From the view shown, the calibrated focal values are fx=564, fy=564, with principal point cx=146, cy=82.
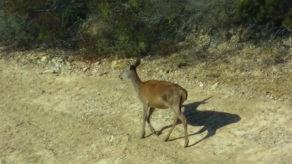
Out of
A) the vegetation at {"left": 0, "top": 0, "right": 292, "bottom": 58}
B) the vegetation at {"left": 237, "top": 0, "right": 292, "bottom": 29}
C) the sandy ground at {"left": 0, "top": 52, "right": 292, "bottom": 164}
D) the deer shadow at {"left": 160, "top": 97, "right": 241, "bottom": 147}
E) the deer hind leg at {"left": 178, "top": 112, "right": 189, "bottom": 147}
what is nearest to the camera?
the deer hind leg at {"left": 178, "top": 112, "right": 189, "bottom": 147}

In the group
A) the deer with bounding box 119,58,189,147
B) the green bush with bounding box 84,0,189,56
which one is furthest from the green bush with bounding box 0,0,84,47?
the deer with bounding box 119,58,189,147

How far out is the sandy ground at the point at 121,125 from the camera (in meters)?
11.1

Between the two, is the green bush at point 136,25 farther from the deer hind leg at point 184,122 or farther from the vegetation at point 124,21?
the deer hind leg at point 184,122

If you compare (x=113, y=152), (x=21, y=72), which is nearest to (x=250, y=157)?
(x=113, y=152)

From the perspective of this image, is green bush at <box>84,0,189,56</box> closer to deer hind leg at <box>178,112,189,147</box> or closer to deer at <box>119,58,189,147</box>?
deer at <box>119,58,189,147</box>

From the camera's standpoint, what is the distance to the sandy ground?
11102 millimetres

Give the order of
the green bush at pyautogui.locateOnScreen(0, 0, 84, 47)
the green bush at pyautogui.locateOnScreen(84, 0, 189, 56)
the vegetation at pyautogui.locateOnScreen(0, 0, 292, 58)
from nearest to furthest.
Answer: the vegetation at pyautogui.locateOnScreen(0, 0, 292, 58) < the green bush at pyautogui.locateOnScreen(84, 0, 189, 56) < the green bush at pyautogui.locateOnScreen(0, 0, 84, 47)

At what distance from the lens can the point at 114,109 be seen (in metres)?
13.0

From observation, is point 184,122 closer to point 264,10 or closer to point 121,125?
point 121,125

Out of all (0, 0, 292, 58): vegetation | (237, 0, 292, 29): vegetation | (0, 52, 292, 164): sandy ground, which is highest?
(237, 0, 292, 29): vegetation

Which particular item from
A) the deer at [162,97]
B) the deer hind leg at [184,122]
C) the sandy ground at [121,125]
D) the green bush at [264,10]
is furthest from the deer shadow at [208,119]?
the green bush at [264,10]

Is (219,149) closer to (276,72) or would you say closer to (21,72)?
(276,72)

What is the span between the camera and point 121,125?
40.5 feet

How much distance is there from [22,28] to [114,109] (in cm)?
521
